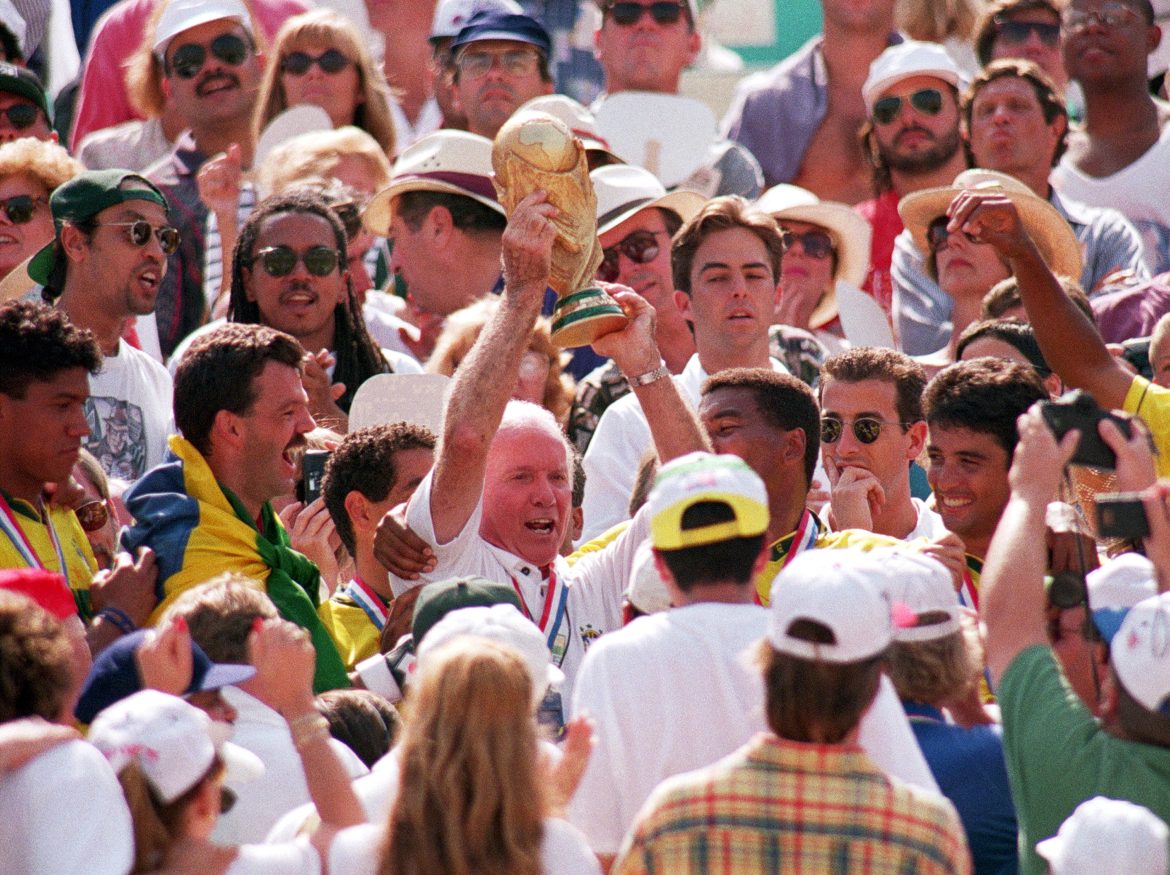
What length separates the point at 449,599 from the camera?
15.2 ft

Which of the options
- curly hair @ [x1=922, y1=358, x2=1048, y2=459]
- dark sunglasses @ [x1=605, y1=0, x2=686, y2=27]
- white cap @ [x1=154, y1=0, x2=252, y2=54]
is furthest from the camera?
dark sunglasses @ [x1=605, y1=0, x2=686, y2=27]

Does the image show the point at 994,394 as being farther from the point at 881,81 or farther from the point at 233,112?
the point at 233,112

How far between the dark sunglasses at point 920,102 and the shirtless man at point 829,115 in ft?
3.22

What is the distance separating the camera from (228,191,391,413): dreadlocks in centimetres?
744

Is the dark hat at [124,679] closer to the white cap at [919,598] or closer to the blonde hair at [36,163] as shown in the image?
the white cap at [919,598]

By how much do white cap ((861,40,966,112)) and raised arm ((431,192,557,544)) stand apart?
422 centimetres

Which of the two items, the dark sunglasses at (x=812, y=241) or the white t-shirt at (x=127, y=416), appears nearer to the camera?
the white t-shirt at (x=127, y=416)

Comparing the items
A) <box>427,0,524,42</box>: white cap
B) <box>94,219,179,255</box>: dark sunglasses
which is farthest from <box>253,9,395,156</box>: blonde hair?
<box>94,219,179,255</box>: dark sunglasses

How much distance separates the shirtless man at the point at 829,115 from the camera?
33.9 ft

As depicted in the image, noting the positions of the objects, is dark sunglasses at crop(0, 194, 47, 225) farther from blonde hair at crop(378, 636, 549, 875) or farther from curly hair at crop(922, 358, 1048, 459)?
blonde hair at crop(378, 636, 549, 875)

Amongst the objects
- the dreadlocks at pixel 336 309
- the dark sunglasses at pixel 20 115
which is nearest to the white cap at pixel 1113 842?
the dreadlocks at pixel 336 309

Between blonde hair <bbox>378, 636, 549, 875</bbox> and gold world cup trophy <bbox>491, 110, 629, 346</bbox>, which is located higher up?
gold world cup trophy <bbox>491, 110, 629, 346</bbox>

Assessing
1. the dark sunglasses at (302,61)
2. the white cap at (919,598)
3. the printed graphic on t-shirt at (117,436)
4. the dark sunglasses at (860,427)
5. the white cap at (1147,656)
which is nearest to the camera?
the white cap at (1147,656)

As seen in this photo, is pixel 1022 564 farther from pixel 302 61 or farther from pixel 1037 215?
pixel 302 61
